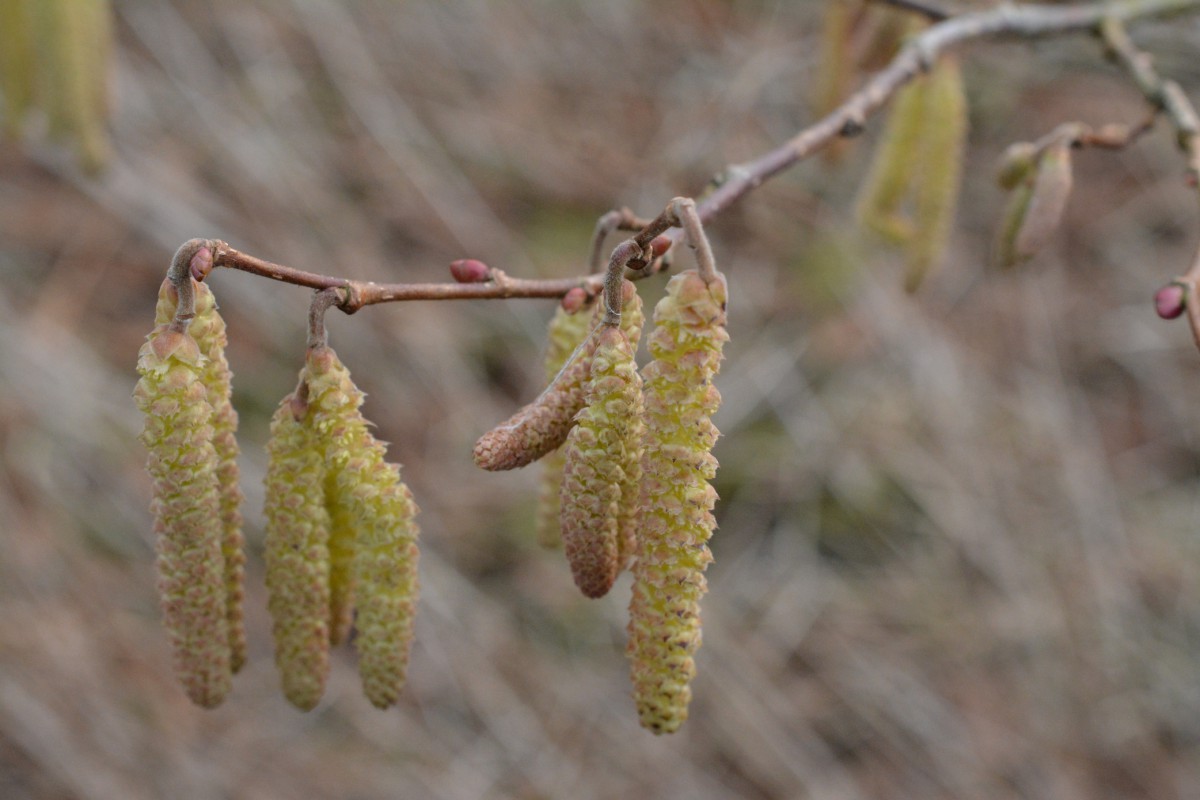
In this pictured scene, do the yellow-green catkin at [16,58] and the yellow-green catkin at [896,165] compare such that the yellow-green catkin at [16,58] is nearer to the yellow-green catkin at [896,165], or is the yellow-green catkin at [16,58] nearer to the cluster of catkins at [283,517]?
the cluster of catkins at [283,517]

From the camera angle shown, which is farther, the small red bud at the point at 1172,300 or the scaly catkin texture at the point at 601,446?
the small red bud at the point at 1172,300

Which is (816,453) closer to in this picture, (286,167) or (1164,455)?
(1164,455)

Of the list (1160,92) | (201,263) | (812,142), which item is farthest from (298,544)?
(1160,92)

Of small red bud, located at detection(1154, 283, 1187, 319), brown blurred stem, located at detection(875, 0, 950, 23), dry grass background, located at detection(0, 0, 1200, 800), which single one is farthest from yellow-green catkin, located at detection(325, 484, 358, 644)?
dry grass background, located at detection(0, 0, 1200, 800)

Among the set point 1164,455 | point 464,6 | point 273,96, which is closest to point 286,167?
point 273,96

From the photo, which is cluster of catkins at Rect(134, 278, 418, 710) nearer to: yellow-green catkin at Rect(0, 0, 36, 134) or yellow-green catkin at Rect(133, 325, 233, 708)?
yellow-green catkin at Rect(133, 325, 233, 708)

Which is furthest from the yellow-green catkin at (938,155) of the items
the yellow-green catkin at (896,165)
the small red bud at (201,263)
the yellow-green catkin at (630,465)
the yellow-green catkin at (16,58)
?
the yellow-green catkin at (16,58)
